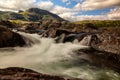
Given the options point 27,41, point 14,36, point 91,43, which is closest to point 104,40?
point 91,43

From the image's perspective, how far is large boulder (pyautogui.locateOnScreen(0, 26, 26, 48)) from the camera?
34156mm

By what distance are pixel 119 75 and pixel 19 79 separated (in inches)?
664

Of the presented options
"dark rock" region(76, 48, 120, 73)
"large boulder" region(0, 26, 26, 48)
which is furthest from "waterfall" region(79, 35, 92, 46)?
"large boulder" region(0, 26, 26, 48)

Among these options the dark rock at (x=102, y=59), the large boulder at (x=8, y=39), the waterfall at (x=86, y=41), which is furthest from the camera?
the waterfall at (x=86, y=41)

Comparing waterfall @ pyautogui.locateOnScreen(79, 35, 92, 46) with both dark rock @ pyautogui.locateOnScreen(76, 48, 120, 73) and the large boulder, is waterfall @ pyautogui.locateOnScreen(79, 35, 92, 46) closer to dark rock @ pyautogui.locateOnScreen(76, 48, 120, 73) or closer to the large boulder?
dark rock @ pyautogui.locateOnScreen(76, 48, 120, 73)

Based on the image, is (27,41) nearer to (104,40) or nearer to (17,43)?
(17,43)

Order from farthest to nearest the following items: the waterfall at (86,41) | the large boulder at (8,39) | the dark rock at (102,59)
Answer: the waterfall at (86,41), the large boulder at (8,39), the dark rock at (102,59)

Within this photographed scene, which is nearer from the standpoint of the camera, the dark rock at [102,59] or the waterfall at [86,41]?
the dark rock at [102,59]

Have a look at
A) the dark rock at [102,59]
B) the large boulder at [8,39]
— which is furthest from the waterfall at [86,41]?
the large boulder at [8,39]

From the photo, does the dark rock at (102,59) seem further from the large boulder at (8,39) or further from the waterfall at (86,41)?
the large boulder at (8,39)

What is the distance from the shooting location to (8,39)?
3516 cm

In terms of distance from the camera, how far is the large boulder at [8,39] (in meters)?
34.2

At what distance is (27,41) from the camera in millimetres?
40281

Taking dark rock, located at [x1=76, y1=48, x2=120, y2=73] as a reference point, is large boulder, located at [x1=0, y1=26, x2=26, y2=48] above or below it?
above
